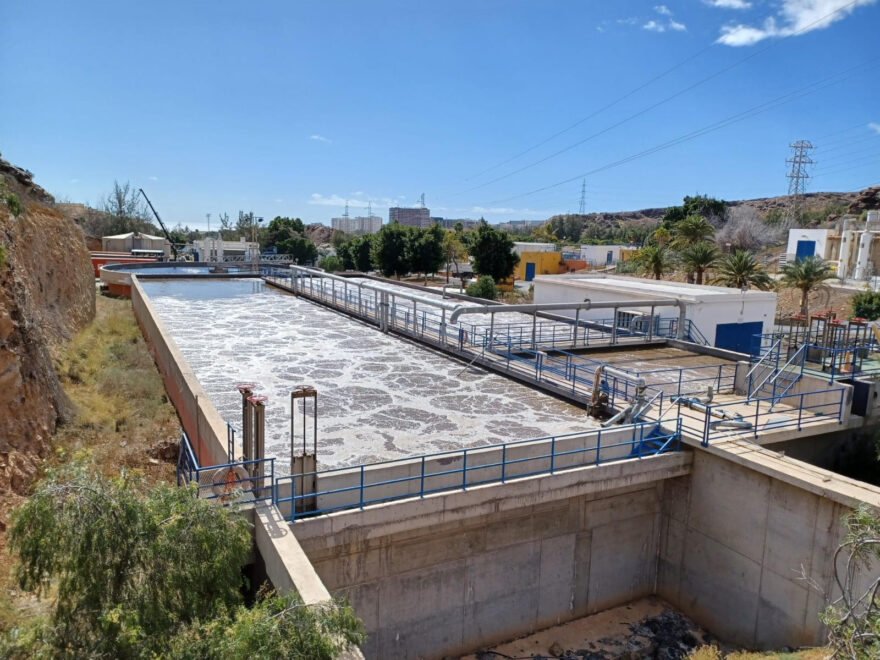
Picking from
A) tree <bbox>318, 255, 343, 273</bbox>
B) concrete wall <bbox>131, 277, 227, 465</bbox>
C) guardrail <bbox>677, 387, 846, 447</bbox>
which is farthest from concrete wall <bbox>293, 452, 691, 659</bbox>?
tree <bbox>318, 255, 343, 273</bbox>

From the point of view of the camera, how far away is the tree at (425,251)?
205 feet

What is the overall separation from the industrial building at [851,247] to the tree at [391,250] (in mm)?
34635

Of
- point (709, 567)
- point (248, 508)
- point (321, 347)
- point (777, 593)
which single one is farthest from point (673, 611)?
point (321, 347)

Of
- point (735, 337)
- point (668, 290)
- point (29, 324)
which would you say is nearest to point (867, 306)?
point (735, 337)

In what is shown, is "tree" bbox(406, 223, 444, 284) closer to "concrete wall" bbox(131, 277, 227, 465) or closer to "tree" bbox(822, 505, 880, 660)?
"concrete wall" bbox(131, 277, 227, 465)

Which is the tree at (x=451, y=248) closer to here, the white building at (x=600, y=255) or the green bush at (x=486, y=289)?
the white building at (x=600, y=255)

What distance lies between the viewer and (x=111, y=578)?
20.0ft

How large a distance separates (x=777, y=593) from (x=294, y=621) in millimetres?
10001

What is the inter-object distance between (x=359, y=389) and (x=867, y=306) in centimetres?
3289

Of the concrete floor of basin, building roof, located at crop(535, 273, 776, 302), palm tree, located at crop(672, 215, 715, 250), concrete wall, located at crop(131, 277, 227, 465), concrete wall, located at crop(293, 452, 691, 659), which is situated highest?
palm tree, located at crop(672, 215, 715, 250)

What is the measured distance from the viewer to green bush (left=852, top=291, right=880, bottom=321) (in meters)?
36.6

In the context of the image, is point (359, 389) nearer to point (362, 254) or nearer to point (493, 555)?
point (493, 555)

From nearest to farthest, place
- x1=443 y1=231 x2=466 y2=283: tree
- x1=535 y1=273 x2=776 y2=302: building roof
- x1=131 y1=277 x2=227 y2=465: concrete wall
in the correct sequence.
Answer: x1=131 y1=277 x2=227 y2=465: concrete wall < x1=535 y1=273 x2=776 y2=302: building roof < x1=443 y1=231 x2=466 y2=283: tree

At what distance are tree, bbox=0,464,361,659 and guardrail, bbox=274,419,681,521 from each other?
3498mm
